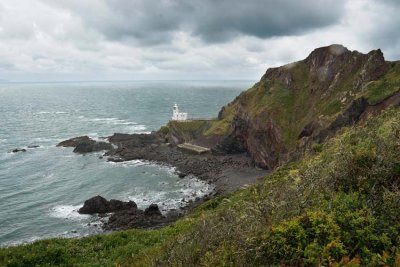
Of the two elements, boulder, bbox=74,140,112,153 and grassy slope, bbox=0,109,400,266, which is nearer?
grassy slope, bbox=0,109,400,266

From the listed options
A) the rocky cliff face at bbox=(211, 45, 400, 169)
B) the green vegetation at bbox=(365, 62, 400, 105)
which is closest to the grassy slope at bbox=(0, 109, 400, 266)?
the rocky cliff face at bbox=(211, 45, 400, 169)

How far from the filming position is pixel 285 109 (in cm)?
6662

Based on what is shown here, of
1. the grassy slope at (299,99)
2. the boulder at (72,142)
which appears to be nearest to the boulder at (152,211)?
the grassy slope at (299,99)

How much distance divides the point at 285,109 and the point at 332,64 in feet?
38.4

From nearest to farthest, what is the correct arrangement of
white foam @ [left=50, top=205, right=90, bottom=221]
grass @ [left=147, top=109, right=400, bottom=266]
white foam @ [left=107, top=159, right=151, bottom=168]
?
1. grass @ [left=147, top=109, right=400, bottom=266]
2. white foam @ [left=50, top=205, right=90, bottom=221]
3. white foam @ [left=107, top=159, right=151, bottom=168]

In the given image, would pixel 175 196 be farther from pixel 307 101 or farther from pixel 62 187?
pixel 307 101

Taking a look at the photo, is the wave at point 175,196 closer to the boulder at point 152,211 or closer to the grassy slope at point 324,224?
the boulder at point 152,211

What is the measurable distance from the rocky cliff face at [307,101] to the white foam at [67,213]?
30136 mm

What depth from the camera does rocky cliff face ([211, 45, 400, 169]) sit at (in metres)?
50.3

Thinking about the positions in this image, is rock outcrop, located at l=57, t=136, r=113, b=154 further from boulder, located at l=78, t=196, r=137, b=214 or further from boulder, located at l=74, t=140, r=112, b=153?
boulder, located at l=78, t=196, r=137, b=214

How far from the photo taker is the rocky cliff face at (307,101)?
50.3 metres

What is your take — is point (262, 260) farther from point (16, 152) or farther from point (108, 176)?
point (16, 152)

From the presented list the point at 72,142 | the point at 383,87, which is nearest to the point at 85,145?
the point at 72,142

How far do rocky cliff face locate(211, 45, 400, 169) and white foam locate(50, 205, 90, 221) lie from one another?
3014 cm
